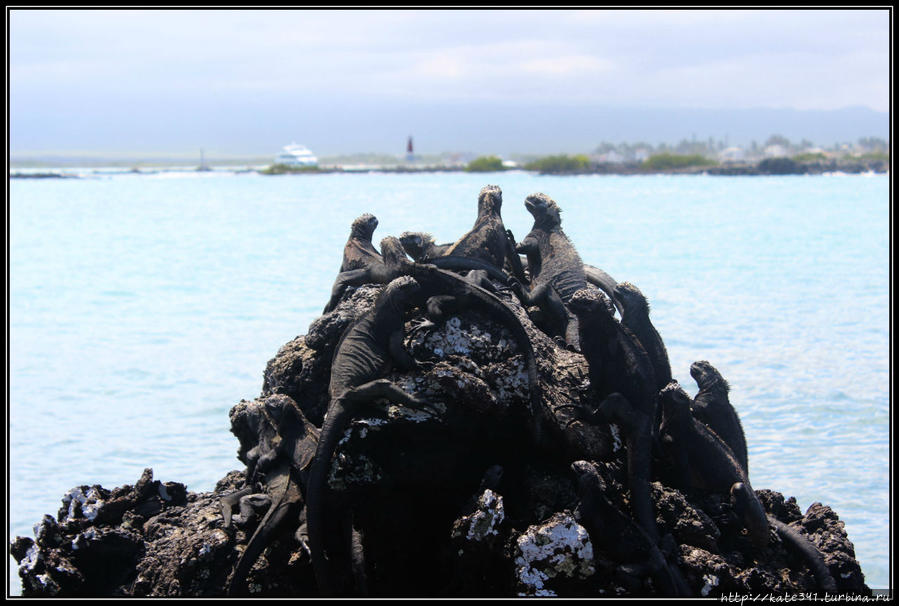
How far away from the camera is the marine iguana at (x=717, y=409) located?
17.7 feet

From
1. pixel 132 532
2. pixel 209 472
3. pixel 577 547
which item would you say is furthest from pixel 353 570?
pixel 209 472

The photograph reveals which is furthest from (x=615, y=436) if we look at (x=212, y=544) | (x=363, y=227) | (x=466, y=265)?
(x=363, y=227)

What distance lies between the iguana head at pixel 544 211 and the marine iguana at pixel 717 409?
199cm

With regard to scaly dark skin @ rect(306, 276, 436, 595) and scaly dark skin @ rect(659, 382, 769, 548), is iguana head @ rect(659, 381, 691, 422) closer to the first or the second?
scaly dark skin @ rect(659, 382, 769, 548)

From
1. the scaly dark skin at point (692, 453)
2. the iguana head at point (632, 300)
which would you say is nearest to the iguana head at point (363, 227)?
the iguana head at point (632, 300)

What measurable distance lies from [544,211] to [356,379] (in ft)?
9.23

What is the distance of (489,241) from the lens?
6.49 meters

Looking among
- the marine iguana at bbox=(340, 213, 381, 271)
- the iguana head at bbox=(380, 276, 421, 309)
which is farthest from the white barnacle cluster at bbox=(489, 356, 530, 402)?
the marine iguana at bbox=(340, 213, 381, 271)

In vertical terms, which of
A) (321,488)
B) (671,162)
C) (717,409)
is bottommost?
(321,488)

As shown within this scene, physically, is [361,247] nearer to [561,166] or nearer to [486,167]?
[561,166]

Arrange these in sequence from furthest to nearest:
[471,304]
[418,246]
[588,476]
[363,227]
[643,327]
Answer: [363,227], [418,246], [643,327], [471,304], [588,476]

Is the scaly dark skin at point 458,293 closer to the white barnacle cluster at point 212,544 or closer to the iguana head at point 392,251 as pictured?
the iguana head at point 392,251

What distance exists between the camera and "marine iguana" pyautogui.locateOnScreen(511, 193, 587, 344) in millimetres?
5941

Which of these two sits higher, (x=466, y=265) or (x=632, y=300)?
(x=466, y=265)
